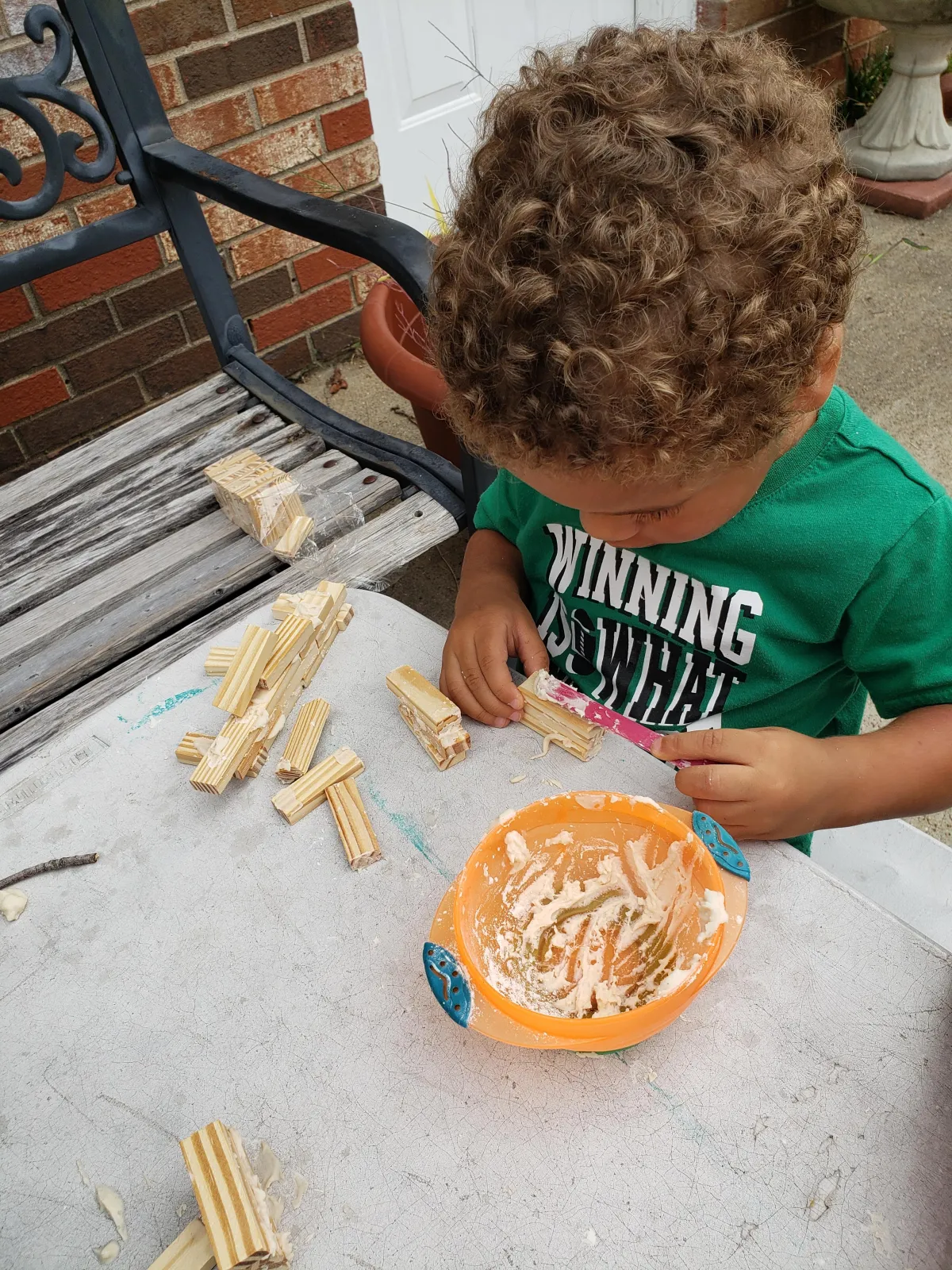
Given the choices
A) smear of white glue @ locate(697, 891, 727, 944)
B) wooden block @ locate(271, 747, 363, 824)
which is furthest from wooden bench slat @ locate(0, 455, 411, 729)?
smear of white glue @ locate(697, 891, 727, 944)

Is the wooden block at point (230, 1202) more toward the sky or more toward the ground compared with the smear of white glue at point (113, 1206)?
more toward the sky

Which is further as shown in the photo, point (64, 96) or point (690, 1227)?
point (64, 96)

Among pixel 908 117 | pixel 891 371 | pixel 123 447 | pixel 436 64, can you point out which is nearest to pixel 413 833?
pixel 123 447

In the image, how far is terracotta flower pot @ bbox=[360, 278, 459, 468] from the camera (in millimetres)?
2178

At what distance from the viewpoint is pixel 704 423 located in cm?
73

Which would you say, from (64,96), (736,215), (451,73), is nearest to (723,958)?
(736,215)

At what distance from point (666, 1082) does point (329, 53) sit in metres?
2.73

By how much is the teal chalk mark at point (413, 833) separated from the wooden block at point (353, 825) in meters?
0.02

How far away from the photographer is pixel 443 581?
245cm

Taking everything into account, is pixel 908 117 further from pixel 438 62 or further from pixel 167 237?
pixel 167 237

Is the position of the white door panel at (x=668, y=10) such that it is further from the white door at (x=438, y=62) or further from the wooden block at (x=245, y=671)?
the wooden block at (x=245, y=671)

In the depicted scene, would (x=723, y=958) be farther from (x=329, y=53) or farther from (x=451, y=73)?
(x=451, y=73)

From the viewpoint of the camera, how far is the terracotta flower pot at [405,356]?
2178 millimetres

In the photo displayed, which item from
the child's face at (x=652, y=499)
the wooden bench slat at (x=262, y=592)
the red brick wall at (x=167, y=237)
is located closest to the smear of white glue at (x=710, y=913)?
the child's face at (x=652, y=499)
